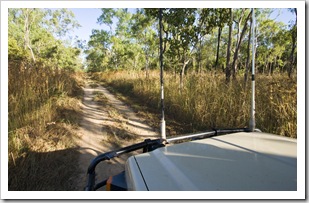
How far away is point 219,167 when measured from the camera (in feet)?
3.56

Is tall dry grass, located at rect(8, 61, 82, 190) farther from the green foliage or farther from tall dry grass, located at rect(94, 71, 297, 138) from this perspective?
the green foliage

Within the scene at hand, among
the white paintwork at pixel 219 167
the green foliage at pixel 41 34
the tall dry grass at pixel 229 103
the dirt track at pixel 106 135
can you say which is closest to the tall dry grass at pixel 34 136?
the dirt track at pixel 106 135

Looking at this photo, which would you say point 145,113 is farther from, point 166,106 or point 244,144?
point 244,144

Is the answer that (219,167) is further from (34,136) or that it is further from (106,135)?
(106,135)

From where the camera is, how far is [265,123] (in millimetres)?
3381

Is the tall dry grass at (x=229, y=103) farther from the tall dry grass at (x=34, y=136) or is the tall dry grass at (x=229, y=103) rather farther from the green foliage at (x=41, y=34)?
the green foliage at (x=41, y=34)

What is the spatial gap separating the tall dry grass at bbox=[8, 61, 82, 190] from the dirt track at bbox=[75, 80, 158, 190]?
218mm

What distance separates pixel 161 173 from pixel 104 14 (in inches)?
1027

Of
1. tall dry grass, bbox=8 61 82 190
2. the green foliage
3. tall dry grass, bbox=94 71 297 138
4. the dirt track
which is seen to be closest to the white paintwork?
the dirt track

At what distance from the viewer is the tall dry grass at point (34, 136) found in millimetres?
2289

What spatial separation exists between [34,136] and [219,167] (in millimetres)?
3057

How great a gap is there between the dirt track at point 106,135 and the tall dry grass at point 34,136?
0.72 ft

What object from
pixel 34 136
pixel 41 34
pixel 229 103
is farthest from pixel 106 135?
pixel 41 34

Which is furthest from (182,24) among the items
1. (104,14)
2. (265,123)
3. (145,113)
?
(104,14)
